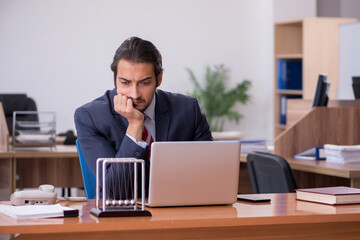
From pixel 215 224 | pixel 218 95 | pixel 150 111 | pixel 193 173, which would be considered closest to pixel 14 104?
pixel 218 95

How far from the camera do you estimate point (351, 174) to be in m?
3.12

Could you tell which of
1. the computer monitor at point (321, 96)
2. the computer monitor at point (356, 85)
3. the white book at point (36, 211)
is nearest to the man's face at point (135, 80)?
the white book at point (36, 211)

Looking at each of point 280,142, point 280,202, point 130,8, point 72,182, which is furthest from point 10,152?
point 130,8

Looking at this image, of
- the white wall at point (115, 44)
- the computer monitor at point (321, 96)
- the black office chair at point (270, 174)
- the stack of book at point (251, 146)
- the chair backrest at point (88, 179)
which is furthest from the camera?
the white wall at point (115, 44)

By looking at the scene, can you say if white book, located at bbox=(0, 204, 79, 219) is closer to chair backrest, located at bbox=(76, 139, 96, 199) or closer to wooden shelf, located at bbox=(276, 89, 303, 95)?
chair backrest, located at bbox=(76, 139, 96, 199)

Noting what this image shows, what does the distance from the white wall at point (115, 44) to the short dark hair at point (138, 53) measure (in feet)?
16.9

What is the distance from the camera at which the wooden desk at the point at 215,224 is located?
1648 millimetres

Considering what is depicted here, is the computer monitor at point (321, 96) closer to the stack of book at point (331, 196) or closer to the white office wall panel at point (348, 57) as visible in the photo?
the stack of book at point (331, 196)

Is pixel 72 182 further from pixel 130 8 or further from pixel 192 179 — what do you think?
pixel 130 8

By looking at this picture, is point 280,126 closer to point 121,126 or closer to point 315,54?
point 315,54

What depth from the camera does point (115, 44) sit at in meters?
7.64

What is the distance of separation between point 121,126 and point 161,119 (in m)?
0.19

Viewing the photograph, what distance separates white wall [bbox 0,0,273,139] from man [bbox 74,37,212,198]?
4.98 metres

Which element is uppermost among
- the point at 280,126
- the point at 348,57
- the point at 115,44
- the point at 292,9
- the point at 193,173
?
the point at 292,9
